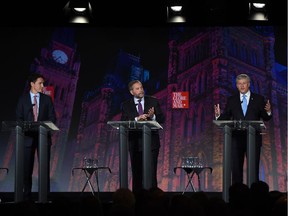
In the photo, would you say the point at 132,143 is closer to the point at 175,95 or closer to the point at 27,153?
the point at 27,153

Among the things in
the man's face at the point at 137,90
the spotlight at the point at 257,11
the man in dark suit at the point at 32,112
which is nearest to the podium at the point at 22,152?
the man in dark suit at the point at 32,112

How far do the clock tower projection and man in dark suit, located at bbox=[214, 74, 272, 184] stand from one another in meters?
4.45

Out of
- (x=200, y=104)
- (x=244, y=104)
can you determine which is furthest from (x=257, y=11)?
(x=244, y=104)

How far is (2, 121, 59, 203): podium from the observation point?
6.80 meters

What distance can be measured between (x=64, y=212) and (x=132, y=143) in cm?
329

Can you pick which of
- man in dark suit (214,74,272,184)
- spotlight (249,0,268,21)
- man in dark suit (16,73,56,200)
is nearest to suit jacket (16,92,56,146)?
man in dark suit (16,73,56,200)

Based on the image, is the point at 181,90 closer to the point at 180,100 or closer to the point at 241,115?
the point at 180,100

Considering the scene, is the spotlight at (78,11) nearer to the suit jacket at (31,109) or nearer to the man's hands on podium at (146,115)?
the suit jacket at (31,109)

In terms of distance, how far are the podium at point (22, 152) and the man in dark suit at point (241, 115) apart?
2.00 metres

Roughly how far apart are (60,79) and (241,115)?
4838mm

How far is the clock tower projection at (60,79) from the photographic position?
11.1 meters

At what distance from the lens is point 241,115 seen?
24.3 feet

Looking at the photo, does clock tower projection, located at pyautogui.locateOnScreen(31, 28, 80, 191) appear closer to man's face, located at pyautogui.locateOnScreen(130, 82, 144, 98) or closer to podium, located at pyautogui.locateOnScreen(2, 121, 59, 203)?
man's face, located at pyautogui.locateOnScreen(130, 82, 144, 98)

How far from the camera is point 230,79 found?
1118 cm
